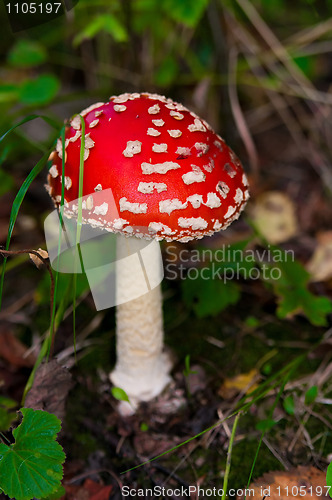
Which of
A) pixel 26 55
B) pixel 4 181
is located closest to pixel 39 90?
pixel 26 55

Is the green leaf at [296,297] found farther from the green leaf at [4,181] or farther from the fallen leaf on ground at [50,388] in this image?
the green leaf at [4,181]

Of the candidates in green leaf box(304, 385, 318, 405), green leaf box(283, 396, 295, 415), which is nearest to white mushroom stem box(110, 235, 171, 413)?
green leaf box(283, 396, 295, 415)

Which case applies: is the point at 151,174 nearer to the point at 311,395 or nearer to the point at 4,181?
the point at 311,395

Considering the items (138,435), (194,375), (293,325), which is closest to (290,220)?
(293,325)

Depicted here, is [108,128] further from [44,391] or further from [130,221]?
[44,391]

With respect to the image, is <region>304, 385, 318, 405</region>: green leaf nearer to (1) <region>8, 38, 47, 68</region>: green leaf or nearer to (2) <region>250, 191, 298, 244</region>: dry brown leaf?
(2) <region>250, 191, 298, 244</region>: dry brown leaf
